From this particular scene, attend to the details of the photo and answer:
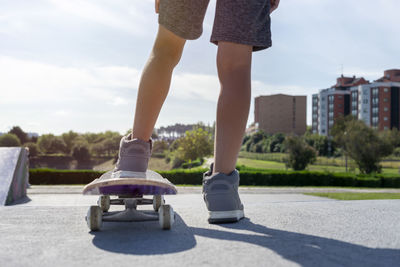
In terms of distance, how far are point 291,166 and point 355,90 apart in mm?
46136

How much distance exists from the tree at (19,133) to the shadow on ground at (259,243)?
7087 centimetres

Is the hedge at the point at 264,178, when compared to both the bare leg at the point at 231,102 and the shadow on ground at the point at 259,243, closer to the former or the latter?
the bare leg at the point at 231,102

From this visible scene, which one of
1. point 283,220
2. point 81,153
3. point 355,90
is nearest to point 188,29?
point 283,220

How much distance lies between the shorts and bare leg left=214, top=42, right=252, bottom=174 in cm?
5

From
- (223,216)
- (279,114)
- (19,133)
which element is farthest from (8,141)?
(279,114)

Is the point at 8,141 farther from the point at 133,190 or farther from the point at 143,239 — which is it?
the point at 143,239

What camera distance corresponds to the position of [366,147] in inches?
1362

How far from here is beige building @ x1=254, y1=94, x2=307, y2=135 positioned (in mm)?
105812

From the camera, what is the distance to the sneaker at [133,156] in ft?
4.95

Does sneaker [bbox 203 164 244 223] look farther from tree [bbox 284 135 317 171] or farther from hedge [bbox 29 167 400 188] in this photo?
tree [bbox 284 135 317 171]

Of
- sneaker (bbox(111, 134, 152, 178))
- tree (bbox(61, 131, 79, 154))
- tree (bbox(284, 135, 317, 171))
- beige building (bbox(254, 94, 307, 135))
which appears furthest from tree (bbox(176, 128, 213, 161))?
beige building (bbox(254, 94, 307, 135))

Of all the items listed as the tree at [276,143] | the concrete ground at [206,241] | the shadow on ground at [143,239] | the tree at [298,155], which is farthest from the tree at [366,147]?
the tree at [276,143]

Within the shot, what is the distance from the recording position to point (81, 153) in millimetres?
67562

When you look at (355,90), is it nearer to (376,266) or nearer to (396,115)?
(396,115)
